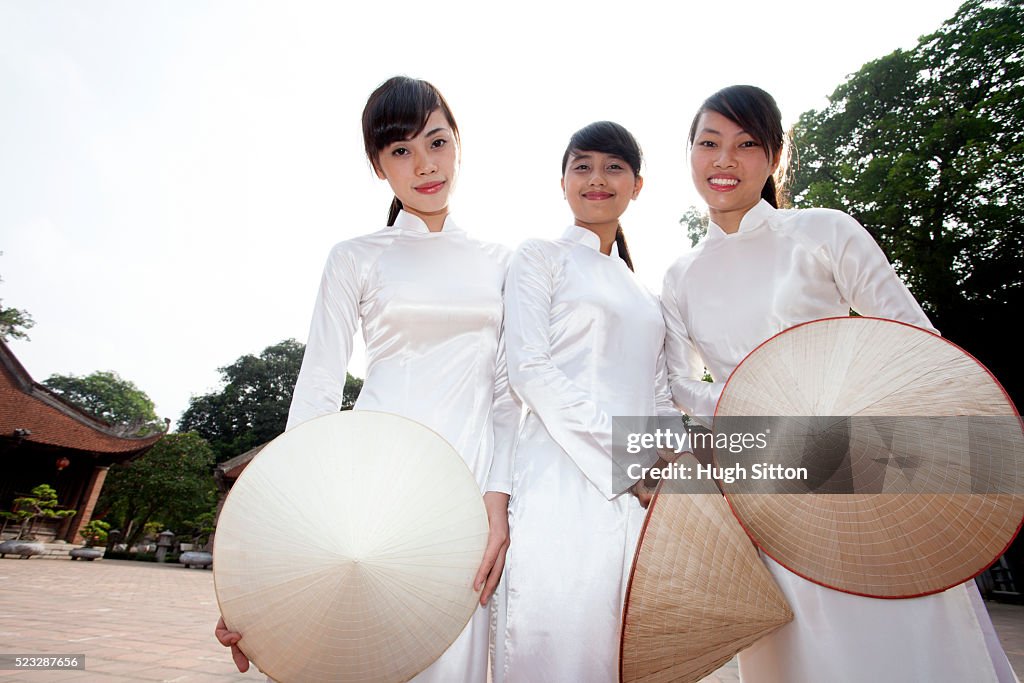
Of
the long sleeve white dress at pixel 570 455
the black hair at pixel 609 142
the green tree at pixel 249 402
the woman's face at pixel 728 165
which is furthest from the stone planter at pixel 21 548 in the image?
the woman's face at pixel 728 165

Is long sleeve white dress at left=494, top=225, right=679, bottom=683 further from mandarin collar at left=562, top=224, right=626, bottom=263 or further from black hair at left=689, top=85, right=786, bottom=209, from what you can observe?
black hair at left=689, top=85, right=786, bottom=209

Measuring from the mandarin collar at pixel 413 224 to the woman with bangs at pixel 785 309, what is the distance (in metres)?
0.65

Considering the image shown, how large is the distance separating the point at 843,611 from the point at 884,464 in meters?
0.29

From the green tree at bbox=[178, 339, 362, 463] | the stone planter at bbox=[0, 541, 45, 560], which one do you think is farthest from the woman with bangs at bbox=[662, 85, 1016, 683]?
the green tree at bbox=[178, 339, 362, 463]

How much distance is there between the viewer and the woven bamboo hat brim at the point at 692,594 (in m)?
0.95

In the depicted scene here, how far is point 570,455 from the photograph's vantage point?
3.84ft

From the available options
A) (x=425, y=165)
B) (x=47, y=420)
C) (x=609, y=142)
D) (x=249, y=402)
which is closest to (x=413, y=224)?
(x=425, y=165)

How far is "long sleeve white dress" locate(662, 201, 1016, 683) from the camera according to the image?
96cm

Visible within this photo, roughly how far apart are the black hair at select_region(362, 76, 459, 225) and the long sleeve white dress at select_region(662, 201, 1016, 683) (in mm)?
814

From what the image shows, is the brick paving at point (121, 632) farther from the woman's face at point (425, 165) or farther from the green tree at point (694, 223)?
the green tree at point (694, 223)

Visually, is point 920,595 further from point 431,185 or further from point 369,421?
point 431,185

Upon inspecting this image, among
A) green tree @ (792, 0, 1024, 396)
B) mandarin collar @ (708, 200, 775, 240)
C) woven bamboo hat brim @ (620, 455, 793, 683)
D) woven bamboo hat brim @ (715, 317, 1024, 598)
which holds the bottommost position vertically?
woven bamboo hat brim @ (620, 455, 793, 683)

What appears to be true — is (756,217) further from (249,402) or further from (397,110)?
(249,402)

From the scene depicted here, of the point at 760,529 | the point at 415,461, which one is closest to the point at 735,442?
the point at 760,529
